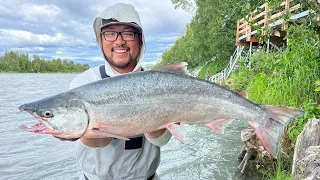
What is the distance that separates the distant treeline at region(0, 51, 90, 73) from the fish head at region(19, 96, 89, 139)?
15127 centimetres

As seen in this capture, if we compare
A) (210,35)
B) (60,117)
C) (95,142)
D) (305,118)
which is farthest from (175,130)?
(210,35)

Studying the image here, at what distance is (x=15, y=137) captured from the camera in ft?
44.7

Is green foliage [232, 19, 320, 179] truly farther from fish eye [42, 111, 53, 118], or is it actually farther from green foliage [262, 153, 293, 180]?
fish eye [42, 111, 53, 118]

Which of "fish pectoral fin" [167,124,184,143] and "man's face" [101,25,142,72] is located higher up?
"man's face" [101,25,142,72]

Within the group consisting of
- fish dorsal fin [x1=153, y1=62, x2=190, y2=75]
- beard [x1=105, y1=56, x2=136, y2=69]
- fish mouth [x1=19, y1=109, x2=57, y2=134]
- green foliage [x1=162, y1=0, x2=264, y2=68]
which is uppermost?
green foliage [x1=162, y1=0, x2=264, y2=68]

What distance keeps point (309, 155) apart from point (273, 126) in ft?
5.98

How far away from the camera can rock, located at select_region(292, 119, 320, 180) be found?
3.81m

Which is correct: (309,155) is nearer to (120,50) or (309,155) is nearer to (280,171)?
(280,171)

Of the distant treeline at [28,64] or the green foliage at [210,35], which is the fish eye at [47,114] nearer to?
the green foliage at [210,35]

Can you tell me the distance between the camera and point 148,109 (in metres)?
2.50

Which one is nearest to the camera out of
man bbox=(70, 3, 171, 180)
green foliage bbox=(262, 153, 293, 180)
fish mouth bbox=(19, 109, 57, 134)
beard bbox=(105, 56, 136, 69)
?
fish mouth bbox=(19, 109, 57, 134)

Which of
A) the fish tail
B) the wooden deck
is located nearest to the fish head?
the fish tail

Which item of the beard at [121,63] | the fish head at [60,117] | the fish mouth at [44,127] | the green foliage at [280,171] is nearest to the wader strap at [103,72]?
the beard at [121,63]

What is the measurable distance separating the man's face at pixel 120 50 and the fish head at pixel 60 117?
0.91 metres
